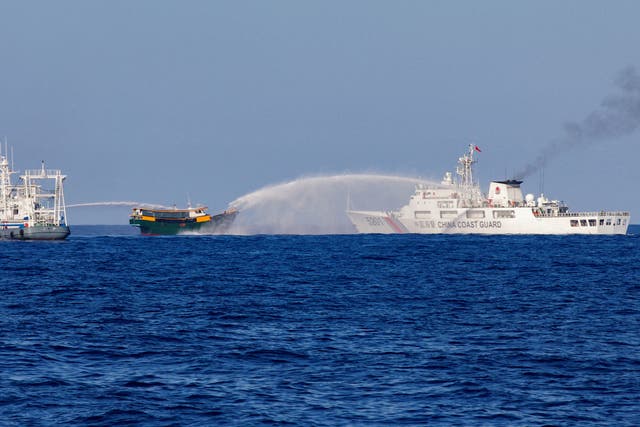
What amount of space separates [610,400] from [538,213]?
125m

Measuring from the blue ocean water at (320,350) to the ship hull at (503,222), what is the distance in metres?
83.1

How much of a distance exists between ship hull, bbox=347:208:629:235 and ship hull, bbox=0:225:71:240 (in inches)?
2451

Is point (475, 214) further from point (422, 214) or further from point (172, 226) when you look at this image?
point (172, 226)

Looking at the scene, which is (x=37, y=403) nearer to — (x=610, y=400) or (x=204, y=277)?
(x=610, y=400)

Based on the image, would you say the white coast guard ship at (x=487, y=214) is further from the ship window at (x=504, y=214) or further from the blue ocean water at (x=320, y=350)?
the blue ocean water at (x=320, y=350)

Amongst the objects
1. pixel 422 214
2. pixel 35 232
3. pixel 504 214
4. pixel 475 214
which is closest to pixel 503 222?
pixel 504 214

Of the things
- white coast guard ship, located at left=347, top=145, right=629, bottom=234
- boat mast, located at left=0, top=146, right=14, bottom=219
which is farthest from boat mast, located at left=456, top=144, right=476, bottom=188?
boat mast, located at left=0, top=146, right=14, bottom=219

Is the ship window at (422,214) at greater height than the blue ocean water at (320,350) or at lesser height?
greater

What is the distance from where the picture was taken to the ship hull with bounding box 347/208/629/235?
5684 inches

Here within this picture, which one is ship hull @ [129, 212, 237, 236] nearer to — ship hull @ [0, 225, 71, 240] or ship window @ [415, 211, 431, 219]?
ship hull @ [0, 225, 71, 240]

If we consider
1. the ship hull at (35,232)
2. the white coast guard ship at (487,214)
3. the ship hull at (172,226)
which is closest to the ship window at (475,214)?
the white coast guard ship at (487,214)

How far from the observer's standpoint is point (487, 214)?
480 ft

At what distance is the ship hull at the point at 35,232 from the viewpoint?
109938 millimetres

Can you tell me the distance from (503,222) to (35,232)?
77451 millimetres
